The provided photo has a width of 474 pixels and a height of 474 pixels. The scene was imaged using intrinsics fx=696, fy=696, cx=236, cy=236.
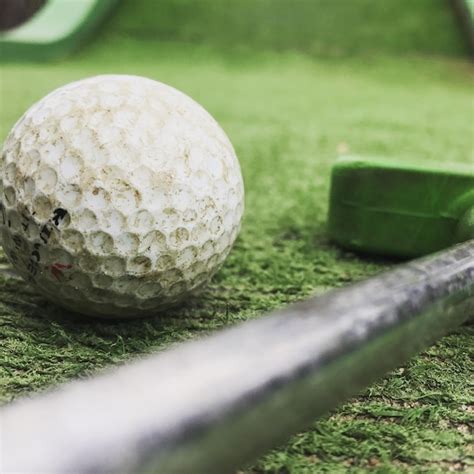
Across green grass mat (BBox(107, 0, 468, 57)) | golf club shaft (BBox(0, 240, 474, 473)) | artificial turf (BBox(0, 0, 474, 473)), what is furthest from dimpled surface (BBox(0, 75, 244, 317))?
green grass mat (BBox(107, 0, 468, 57))

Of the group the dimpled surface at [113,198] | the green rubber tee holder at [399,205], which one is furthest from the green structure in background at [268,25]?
the dimpled surface at [113,198]

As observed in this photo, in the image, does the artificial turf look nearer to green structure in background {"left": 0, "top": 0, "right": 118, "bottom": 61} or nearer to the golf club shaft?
the golf club shaft

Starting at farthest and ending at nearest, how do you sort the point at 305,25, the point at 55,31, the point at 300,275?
the point at 305,25 → the point at 55,31 → the point at 300,275

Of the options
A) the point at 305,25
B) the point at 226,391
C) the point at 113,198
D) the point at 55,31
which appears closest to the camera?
the point at 226,391

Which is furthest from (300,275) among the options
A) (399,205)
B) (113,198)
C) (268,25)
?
(268,25)

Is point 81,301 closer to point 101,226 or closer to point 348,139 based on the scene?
point 101,226

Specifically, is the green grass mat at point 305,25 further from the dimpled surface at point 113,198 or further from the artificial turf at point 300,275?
the dimpled surface at point 113,198

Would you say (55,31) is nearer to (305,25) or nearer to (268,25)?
(268,25)
